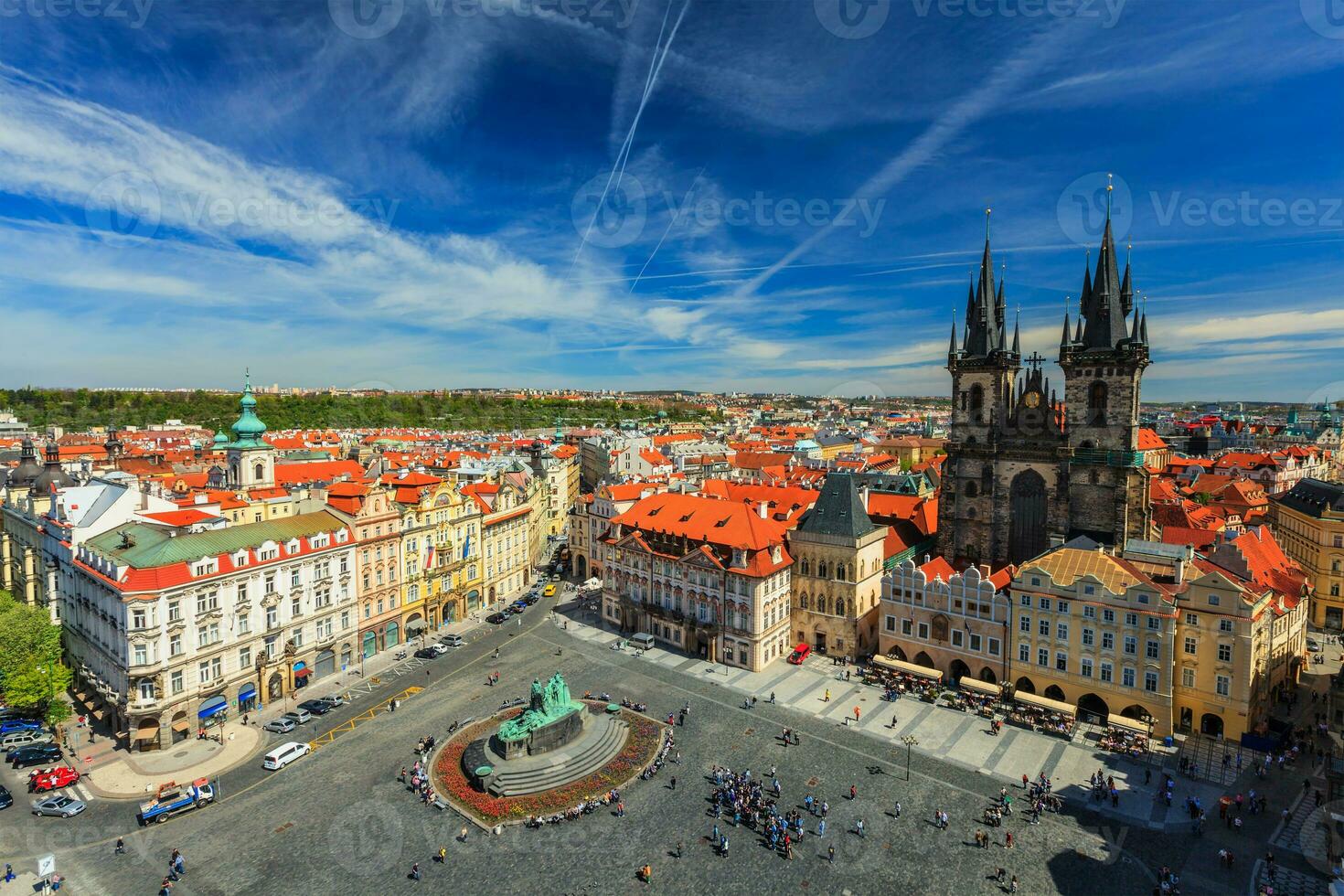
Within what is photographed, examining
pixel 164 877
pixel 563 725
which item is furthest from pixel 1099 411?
pixel 164 877

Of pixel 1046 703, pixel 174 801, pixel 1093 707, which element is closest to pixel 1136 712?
pixel 1093 707

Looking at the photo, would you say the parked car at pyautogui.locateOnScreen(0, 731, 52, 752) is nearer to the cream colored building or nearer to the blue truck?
the blue truck

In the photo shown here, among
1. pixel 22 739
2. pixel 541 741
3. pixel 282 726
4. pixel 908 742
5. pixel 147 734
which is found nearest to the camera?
pixel 908 742

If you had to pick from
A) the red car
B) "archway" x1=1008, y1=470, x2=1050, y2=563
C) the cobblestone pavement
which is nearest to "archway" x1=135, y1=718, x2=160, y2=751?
the red car

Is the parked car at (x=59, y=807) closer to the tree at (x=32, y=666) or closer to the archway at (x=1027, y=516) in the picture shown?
the tree at (x=32, y=666)

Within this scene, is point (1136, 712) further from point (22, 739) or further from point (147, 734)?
point (22, 739)

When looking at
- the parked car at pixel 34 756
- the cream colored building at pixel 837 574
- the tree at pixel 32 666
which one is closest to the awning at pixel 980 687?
the cream colored building at pixel 837 574
